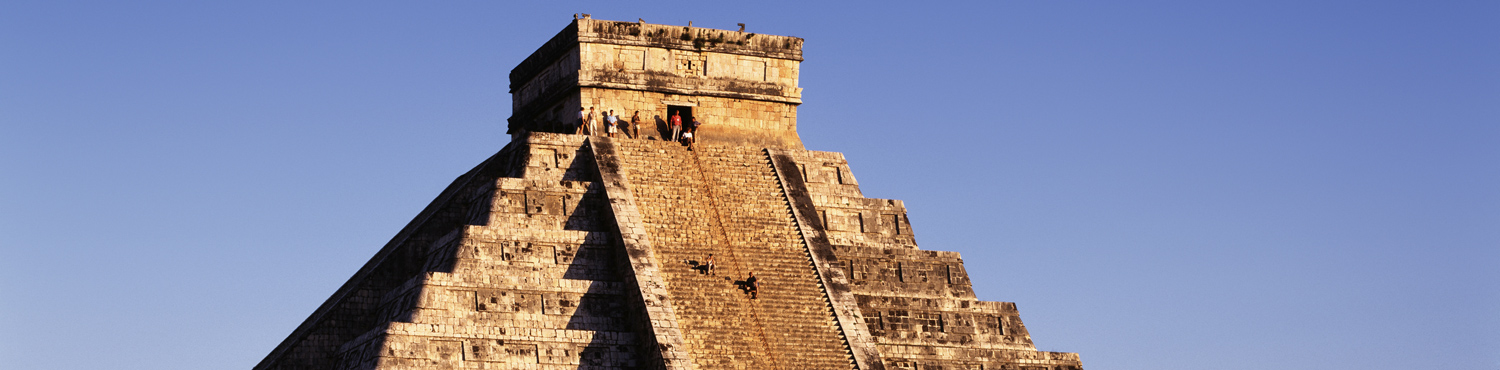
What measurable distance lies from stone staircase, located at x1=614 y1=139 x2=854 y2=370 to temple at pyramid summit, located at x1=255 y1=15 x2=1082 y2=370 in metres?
0.04

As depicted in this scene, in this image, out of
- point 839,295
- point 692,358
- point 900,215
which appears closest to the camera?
point 692,358

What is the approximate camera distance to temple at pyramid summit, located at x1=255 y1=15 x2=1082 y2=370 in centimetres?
4309

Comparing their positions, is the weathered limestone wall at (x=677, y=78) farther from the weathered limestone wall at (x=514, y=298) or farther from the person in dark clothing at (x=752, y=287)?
the person in dark clothing at (x=752, y=287)

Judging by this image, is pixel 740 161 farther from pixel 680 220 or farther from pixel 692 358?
pixel 692 358

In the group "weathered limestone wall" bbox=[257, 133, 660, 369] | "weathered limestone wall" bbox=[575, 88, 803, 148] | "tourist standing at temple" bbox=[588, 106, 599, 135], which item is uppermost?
"weathered limestone wall" bbox=[575, 88, 803, 148]

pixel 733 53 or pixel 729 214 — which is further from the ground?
pixel 733 53

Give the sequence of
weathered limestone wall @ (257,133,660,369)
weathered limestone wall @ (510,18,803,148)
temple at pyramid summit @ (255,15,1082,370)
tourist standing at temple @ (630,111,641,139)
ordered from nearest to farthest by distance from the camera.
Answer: weathered limestone wall @ (257,133,660,369), temple at pyramid summit @ (255,15,1082,370), tourist standing at temple @ (630,111,641,139), weathered limestone wall @ (510,18,803,148)

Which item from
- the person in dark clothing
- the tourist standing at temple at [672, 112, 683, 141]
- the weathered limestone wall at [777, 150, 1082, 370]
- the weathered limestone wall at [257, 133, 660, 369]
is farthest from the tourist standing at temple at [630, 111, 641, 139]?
the person in dark clothing

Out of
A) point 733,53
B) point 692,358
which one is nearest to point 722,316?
point 692,358

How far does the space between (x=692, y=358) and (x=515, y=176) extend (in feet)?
22.9

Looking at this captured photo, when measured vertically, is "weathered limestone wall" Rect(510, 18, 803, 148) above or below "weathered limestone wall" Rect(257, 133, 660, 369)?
above

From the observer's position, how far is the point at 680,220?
46.6 meters

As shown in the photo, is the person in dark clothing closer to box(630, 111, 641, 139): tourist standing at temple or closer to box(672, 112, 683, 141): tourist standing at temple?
box(672, 112, 683, 141): tourist standing at temple

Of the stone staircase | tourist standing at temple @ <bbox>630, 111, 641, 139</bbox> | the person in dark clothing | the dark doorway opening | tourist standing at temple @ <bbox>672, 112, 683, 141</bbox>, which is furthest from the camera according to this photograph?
the dark doorway opening
